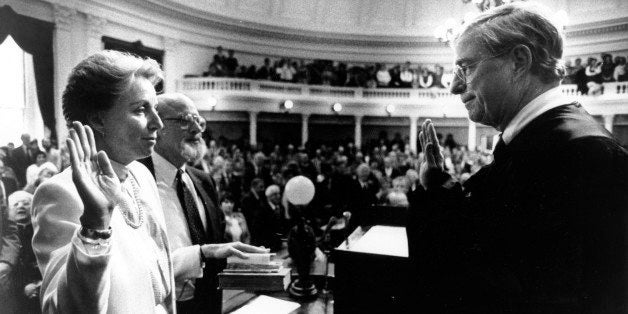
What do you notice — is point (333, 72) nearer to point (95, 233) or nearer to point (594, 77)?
point (594, 77)

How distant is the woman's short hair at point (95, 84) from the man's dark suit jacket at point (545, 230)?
0.95 meters

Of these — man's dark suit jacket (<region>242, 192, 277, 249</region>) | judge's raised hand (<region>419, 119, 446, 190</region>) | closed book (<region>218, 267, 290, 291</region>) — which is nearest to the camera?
judge's raised hand (<region>419, 119, 446, 190</region>)

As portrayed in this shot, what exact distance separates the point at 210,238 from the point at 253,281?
2.06 ft

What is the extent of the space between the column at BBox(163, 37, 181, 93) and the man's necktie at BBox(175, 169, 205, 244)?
12.6 metres

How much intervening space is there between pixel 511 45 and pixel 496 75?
8cm

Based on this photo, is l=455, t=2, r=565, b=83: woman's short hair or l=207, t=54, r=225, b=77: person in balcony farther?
l=207, t=54, r=225, b=77: person in balcony

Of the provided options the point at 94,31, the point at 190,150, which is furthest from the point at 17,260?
the point at 94,31

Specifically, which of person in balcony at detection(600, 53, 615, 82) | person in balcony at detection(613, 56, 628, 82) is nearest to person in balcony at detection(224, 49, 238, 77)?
person in balcony at detection(600, 53, 615, 82)

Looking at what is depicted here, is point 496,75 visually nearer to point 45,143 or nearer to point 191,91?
point 45,143

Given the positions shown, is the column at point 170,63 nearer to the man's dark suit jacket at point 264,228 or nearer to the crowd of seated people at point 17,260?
the man's dark suit jacket at point 264,228

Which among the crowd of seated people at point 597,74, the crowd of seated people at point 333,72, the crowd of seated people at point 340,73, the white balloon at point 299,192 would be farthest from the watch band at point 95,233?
the crowd of seated people at point 597,74

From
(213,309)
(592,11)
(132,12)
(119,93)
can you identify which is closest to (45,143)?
(132,12)

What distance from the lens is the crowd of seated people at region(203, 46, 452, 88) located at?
14.9 metres

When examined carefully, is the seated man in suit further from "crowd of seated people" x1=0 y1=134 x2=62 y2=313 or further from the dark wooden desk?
"crowd of seated people" x1=0 y1=134 x2=62 y2=313
